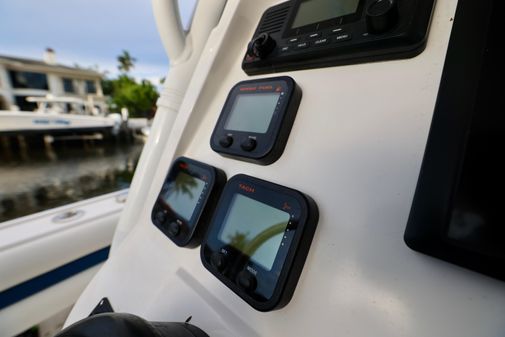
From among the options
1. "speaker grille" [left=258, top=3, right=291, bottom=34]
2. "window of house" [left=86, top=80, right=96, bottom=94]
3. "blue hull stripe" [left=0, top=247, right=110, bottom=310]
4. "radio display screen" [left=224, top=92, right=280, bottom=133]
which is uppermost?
"window of house" [left=86, top=80, right=96, bottom=94]

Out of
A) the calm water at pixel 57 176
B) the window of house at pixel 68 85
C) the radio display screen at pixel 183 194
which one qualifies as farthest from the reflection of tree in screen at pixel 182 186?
the window of house at pixel 68 85

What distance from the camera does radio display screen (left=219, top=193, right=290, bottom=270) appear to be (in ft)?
1.14

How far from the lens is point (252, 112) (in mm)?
471

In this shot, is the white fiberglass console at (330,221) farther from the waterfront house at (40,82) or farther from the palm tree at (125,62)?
the palm tree at (125,62)

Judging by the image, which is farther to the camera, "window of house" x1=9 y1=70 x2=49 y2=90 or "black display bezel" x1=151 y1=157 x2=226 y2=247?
"window of house" x1=9 y1=70 x2=49 y2=90

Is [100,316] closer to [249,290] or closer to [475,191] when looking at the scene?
[249,290]

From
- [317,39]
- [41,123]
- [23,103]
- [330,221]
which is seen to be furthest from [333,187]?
[23,103]

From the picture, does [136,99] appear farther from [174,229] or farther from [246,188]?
[246,188]

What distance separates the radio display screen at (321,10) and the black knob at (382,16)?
5 centimetres

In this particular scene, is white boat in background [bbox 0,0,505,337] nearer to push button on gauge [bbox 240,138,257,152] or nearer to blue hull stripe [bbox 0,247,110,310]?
push button on gauge [bbox 240,138,257,152]

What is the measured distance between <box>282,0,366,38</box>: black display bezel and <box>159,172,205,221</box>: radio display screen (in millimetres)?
333

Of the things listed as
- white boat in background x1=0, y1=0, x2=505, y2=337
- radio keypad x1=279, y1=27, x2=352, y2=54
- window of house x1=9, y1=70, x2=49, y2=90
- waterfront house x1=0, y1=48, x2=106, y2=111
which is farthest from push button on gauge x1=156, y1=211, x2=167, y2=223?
window of house x1=9, y1=70, x2=49, y2=90

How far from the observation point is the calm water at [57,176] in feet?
10.9

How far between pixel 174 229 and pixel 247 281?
0.21 metres
